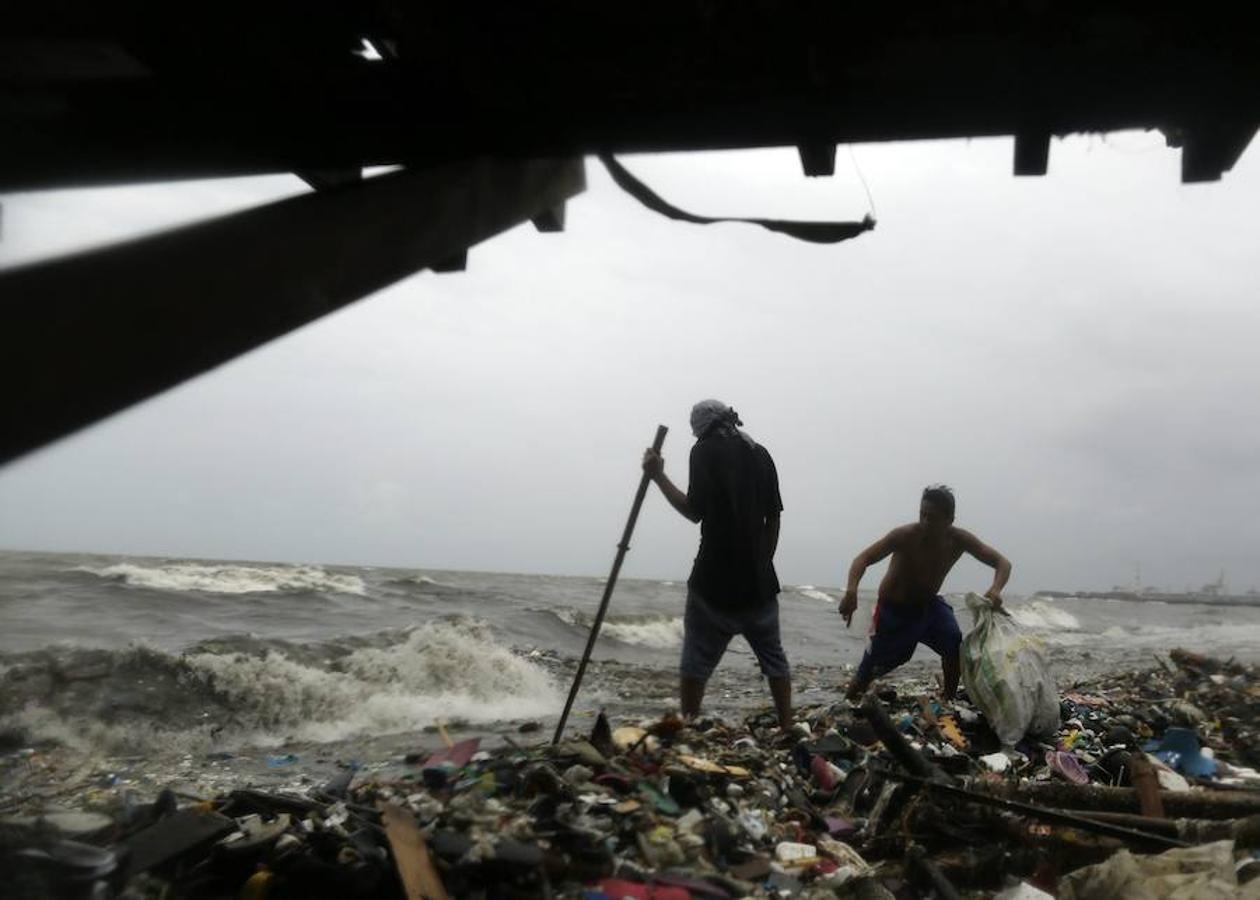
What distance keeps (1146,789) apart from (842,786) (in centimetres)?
135

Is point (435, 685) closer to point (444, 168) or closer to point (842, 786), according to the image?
point (842, 786)

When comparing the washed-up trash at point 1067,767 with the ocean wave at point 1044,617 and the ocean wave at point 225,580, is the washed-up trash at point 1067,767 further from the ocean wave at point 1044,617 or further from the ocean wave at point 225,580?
the ocean wave at point 1044,617

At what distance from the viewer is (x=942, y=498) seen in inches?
255

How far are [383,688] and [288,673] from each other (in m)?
1.06

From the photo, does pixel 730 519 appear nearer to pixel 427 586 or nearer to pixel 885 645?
pixel 885 645

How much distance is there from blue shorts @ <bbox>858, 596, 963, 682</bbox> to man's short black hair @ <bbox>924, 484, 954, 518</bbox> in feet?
2.21

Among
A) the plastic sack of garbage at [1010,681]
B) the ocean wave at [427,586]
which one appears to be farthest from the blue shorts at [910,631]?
the ocean wave at [427,586]

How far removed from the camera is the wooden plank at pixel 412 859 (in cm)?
290

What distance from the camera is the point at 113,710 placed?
8664 mm

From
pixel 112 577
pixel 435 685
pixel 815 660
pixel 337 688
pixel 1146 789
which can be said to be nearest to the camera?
pixel 1146 789

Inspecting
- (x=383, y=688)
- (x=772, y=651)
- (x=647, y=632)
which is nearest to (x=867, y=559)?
(x=772, y=651)

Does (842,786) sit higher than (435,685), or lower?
higher

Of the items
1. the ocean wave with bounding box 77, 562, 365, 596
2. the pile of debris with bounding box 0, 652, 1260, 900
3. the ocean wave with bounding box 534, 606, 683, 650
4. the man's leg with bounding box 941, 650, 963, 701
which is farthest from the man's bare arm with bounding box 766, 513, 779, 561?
the ocean wave with bounding box 77, 562, 365, 596

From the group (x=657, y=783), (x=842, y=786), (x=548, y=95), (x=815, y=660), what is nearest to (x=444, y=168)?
(x=548, y=95)
